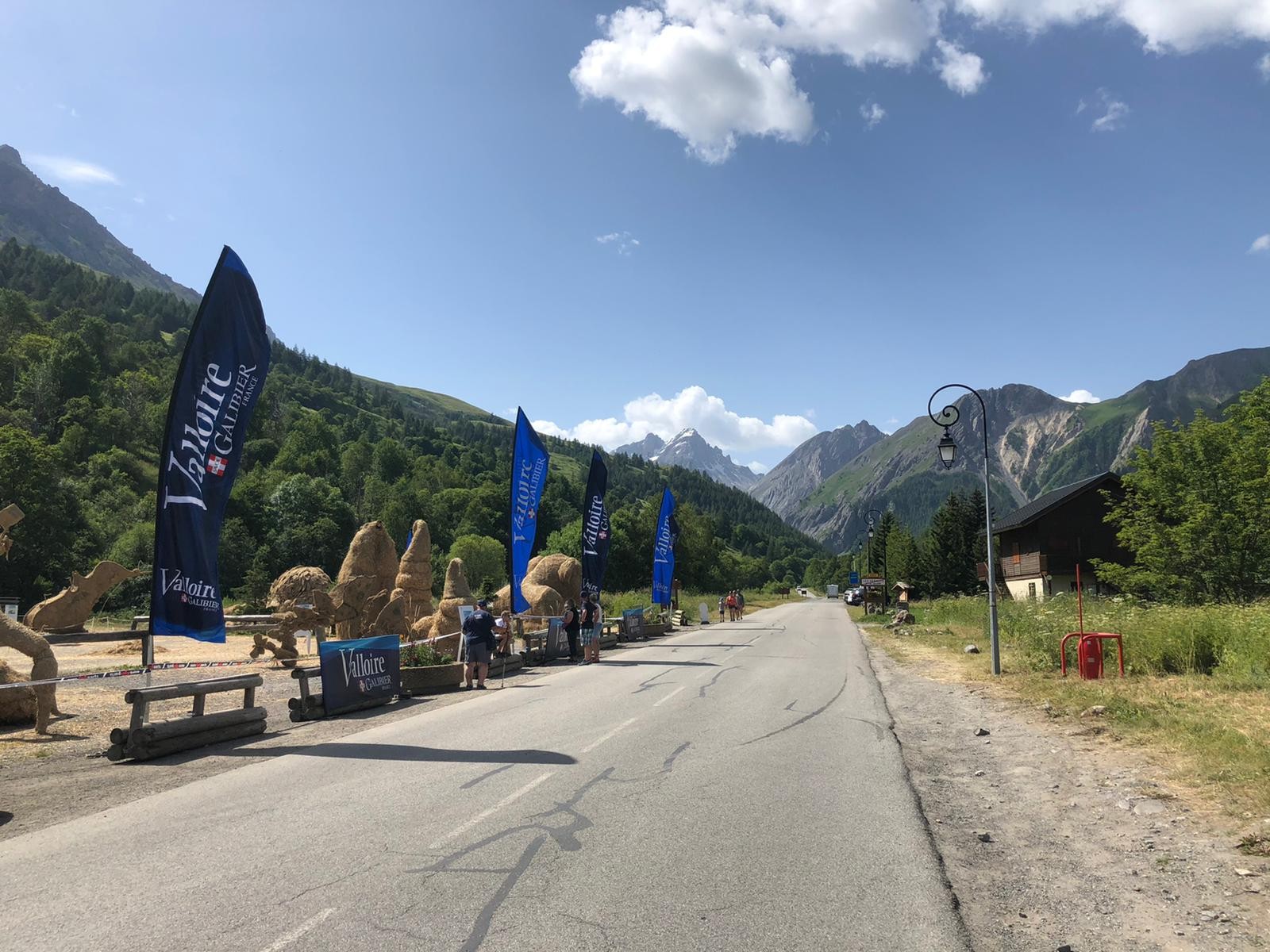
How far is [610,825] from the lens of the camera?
6.28 meters

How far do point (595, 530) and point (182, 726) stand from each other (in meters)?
18.6

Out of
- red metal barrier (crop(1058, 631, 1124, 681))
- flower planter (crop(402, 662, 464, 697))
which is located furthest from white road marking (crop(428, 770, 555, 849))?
red metal barrier (crop(1058, 631, 1124, 681))

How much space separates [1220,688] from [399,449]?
14121 cm

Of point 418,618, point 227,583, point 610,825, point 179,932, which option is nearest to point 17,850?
point 179,932

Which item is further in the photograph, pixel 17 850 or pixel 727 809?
pixel 727 809

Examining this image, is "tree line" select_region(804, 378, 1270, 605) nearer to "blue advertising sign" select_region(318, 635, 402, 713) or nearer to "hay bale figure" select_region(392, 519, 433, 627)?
"blue advertising sign" select_region(318, 635, 402, 713)

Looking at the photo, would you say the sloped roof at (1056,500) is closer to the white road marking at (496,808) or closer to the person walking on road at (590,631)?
the person walking on road at (590,631)

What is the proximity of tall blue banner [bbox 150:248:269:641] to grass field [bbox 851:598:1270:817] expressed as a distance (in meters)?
11.7

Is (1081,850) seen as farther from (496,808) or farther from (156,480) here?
(156,480)

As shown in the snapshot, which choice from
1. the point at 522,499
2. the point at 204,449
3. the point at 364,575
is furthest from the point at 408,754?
the point at 364,575

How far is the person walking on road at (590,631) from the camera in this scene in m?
22.5

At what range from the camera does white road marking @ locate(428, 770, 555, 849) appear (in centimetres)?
604

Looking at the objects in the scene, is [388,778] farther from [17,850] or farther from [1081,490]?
[1081,490]

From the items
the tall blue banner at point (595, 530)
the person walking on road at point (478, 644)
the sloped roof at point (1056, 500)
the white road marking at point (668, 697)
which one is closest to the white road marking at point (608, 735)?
the white road marking at point (668, 697)
